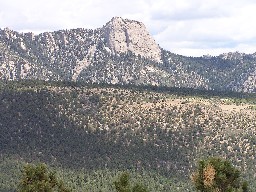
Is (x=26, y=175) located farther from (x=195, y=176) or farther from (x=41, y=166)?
(x=195, y=176)

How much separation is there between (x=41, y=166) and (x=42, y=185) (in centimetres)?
300

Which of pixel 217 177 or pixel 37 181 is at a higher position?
pixel 217 177

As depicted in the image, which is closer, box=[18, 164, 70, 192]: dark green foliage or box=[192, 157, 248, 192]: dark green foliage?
box=[18, 164, 70, 192]: dark green foliage

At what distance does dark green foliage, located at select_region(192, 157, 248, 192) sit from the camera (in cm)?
8438

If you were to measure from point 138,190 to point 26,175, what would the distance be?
18.4m

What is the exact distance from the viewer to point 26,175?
261ft

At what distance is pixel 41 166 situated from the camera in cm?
7975

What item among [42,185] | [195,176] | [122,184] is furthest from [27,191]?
[195,176]

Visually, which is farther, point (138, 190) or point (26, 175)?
point (138, 190)

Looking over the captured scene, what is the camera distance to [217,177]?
84625 millimetres

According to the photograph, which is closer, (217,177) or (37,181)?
(37,181)

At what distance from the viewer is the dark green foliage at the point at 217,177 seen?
84375mm

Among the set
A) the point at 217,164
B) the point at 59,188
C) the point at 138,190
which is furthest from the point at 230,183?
the point at 59,188

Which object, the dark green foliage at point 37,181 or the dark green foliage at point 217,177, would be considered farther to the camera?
the dark green foliage at point 217,177
